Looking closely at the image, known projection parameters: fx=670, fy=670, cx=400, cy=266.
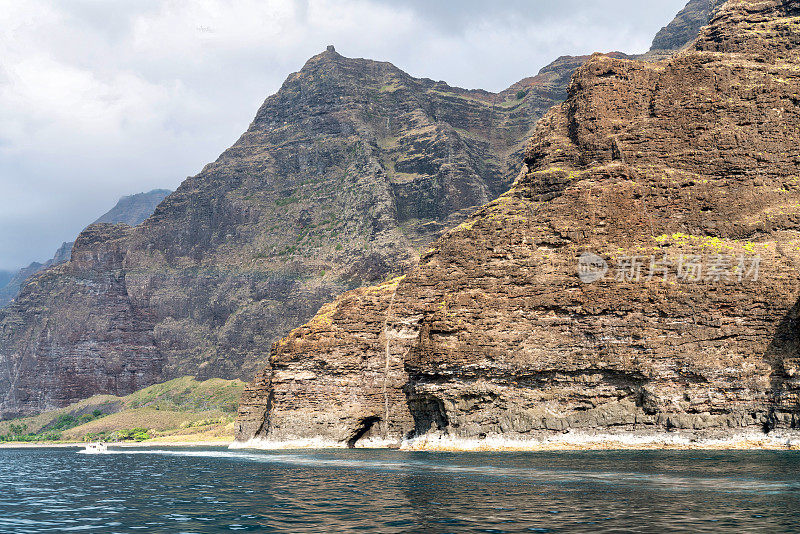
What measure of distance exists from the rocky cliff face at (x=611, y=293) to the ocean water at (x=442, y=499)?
1823 cm

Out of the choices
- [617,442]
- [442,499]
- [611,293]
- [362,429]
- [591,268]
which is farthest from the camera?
[362,429]

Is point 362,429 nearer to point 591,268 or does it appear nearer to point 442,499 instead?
point 591,268

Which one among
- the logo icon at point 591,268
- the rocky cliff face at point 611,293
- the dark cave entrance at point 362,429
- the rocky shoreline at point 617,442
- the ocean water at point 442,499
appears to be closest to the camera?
the ocean water at point 442,499

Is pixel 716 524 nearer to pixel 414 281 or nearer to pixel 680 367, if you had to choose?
pixel 680 367

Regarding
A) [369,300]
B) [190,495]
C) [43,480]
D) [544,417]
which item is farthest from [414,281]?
[190,495]

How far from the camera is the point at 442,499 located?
33.1 meters

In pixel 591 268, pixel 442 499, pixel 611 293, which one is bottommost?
pixel 442 499

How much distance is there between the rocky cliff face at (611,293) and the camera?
71.4 meters

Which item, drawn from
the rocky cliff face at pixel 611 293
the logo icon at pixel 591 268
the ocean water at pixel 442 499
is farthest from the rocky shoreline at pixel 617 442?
the logo icon at pixel 591 268

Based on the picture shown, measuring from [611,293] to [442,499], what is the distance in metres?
49.3

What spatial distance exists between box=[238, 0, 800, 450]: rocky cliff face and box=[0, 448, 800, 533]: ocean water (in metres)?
18.2

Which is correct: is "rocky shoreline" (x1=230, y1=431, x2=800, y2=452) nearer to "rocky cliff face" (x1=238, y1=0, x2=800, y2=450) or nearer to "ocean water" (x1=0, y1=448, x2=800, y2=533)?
"rocky cliff face" (x1=238, y1=0, x2=800, y2=450)

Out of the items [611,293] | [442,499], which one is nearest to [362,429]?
[611,293]

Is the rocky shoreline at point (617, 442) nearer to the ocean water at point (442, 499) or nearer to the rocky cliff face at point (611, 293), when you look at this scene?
the rocky cliff face at point (611, 293)
